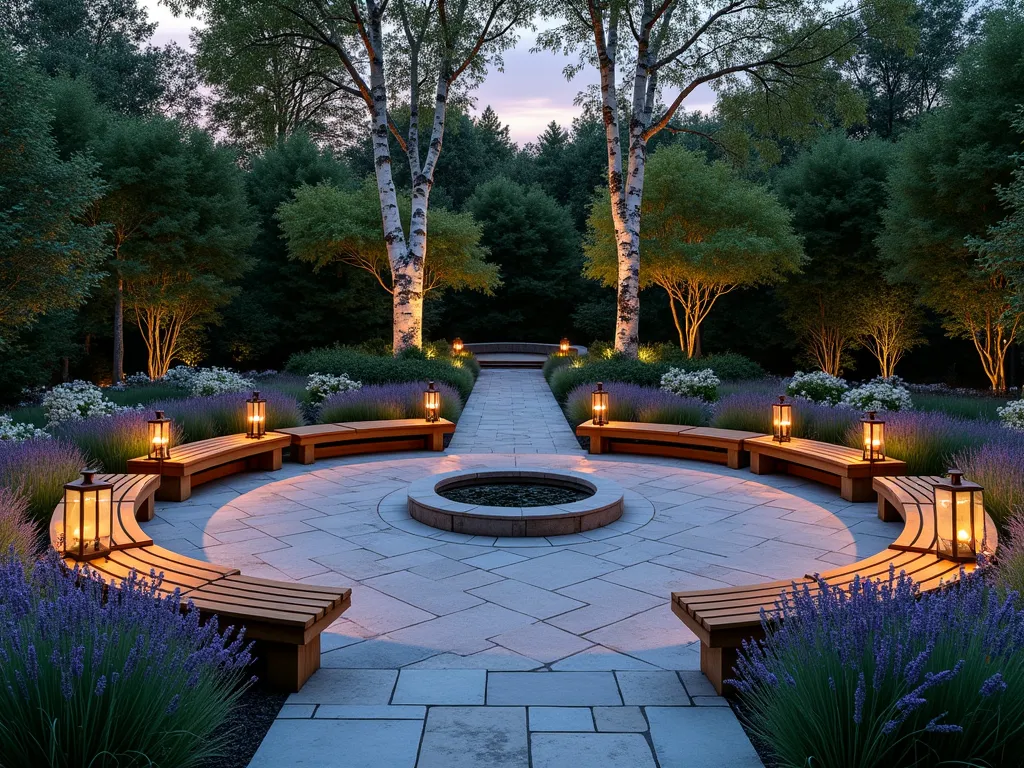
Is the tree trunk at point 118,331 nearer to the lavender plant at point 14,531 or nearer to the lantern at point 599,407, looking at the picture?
the lantern at point 599,407

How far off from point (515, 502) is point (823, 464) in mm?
3042

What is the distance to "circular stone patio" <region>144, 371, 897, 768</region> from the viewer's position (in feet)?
8.98

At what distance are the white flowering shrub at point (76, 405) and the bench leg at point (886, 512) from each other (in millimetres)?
8195

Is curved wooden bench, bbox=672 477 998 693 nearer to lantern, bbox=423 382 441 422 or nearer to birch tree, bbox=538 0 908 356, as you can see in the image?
lantern, bbox=423 382 441 422

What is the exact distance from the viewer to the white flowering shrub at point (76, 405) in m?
9.15

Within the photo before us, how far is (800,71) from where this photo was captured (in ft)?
49.8

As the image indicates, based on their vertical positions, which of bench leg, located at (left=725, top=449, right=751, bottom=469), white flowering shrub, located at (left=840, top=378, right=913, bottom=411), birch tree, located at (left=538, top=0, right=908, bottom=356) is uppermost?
birch tree, located at (left=538, top=0, right=908, bottom=356)

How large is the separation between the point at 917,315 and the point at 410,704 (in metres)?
20.4

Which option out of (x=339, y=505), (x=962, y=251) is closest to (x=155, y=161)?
(x=339, y=505)

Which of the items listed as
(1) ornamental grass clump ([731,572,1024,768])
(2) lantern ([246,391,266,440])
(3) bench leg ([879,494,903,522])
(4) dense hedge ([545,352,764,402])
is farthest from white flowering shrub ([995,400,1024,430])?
(2) lantern ([246,391,266,440])

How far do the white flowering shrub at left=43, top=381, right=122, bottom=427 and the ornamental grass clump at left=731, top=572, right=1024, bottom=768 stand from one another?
851 centimetres

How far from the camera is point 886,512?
20.1 ft

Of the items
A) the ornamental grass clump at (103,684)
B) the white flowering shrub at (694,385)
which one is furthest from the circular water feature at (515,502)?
the white flowering shrub at (694,385)

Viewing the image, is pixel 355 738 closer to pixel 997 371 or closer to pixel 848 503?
pixel 848 503
